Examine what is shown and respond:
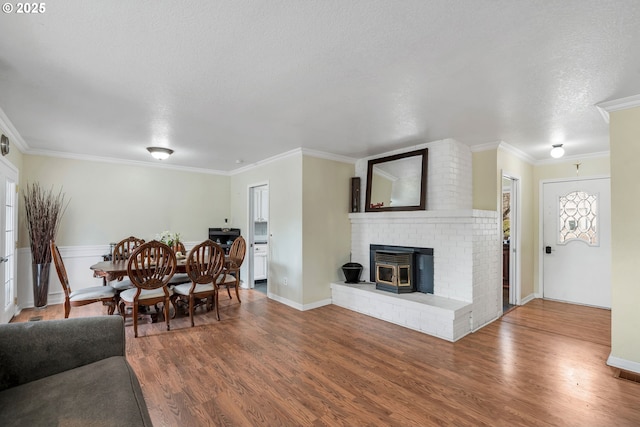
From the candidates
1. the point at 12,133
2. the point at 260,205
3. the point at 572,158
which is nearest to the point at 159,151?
the point at 12,133

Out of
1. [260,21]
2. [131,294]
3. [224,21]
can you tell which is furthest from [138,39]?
[131,294]

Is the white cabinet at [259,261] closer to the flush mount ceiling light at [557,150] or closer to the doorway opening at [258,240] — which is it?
the doorway opening at [258,240]

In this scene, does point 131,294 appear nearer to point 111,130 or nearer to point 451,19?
point 111,130

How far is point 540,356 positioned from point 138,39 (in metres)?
4.24

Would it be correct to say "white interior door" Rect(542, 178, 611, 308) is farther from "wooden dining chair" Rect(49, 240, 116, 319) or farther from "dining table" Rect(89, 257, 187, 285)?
"wooden dining chair" Rect(49, 240, 116, 319)

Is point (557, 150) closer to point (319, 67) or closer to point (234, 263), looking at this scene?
point (319, 67)

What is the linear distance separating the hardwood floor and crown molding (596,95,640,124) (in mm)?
2344

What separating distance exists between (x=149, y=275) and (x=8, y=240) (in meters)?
1.98

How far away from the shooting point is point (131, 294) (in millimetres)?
3482

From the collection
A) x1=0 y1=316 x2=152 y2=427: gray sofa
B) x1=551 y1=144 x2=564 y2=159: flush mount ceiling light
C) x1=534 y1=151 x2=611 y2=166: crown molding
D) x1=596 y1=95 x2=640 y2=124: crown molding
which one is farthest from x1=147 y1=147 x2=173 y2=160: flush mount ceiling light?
x1=534 y1=151 x2=611 y2=166: crown molding

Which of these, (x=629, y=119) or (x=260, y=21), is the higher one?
(x=260, y=21)

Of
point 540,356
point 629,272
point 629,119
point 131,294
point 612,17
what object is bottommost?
point 540,356

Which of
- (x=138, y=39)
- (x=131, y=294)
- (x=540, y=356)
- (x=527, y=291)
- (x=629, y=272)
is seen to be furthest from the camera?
(x=527, y=291)

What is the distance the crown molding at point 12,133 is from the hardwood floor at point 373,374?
90.4 inches
